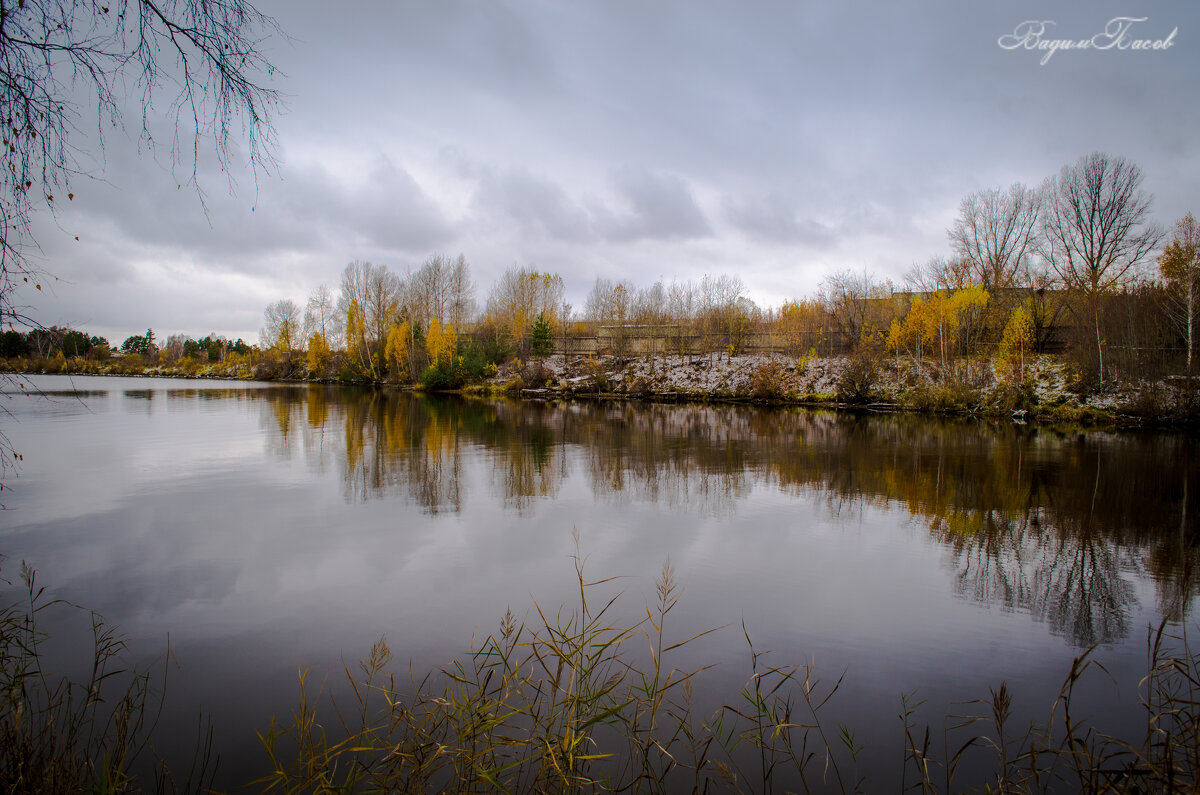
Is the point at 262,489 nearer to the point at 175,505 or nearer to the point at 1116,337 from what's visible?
the point at 175,505

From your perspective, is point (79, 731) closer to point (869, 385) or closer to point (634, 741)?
point (634, 741)

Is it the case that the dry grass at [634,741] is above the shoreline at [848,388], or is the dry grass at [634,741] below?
below

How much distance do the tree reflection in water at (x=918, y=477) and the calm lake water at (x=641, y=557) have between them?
78 mm

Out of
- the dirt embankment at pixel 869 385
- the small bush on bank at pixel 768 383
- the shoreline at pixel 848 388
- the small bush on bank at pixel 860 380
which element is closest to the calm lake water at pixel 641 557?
the dirt embankment at pixel 869 385

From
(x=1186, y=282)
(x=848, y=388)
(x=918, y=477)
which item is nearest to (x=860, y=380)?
(x=848, y=388)

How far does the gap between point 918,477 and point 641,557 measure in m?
8.84

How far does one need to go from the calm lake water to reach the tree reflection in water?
0.08 metres

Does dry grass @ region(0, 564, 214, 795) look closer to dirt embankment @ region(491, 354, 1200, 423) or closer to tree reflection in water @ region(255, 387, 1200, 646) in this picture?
tree reflection in water @ region(255, 387, 1200, 646)

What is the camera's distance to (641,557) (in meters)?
7.56

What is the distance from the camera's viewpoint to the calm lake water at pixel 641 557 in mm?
4891

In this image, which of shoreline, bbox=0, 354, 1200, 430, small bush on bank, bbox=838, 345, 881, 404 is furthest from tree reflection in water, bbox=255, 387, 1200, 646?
small bush on bank, bbox=838, 345, 881, 404

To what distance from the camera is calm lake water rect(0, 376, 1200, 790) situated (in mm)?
4891

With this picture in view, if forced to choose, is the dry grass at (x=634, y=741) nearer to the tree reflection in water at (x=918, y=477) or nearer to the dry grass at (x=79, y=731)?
the dry grass at (x=79, y=731)

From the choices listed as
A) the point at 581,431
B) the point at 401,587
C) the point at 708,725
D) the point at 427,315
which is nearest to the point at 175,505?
the point at 401,587
